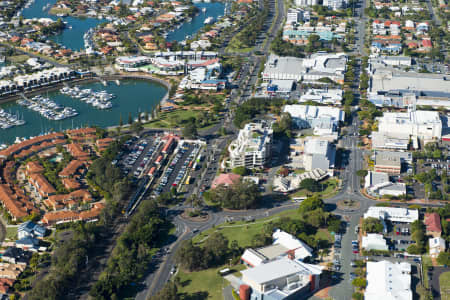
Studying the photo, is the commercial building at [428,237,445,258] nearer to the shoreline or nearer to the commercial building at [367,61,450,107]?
the commercial building at [367,61,450,107]

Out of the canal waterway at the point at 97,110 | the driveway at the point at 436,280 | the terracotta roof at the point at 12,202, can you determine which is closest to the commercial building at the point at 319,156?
the driveway at the point at 436,280

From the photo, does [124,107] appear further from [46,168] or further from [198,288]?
[198,288]

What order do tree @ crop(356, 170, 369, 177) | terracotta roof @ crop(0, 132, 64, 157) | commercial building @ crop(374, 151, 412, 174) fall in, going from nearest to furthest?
1. tree @ crop(356, 170, 369, 177)
2. commercial building @ crop(374, 151, 412, 174)
3. terracotta roof @ crop(0, 132, 64, 157)

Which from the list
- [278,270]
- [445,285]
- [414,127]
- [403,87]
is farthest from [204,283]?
[403,87]

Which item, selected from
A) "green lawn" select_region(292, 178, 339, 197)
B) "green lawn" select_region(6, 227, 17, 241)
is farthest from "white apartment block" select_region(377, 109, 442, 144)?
"green lawn" select_region(6, 227, 17, 241)

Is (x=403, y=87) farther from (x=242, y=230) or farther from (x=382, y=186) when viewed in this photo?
(x=242, y=230)

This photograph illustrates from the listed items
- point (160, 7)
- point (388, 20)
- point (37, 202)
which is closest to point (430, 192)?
point (37, 202)

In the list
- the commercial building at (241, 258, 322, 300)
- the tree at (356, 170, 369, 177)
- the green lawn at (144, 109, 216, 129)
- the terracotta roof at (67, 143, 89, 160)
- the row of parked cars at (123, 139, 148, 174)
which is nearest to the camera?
the commercial building at (241, 258, 322, 300)
